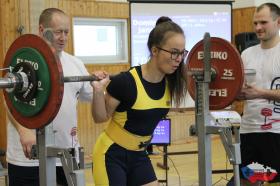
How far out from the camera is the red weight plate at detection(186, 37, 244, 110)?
254 centimetres

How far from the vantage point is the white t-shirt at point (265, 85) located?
3270 millimetres

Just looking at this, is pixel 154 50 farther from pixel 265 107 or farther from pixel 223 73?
pixel 265 107

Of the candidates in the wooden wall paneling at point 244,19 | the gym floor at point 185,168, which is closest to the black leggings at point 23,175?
the gym floor at point 185,168

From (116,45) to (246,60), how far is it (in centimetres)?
387

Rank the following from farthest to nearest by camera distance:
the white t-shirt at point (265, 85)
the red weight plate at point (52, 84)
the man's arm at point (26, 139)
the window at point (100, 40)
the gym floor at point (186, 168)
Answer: the window at point (100, 40) < the gym floor at point (186, 168) < the white t-shirt at point (265, 85) < the man's arm at point (26, 139) < the red weight plate at point (52, 84)

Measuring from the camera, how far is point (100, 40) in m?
6.89

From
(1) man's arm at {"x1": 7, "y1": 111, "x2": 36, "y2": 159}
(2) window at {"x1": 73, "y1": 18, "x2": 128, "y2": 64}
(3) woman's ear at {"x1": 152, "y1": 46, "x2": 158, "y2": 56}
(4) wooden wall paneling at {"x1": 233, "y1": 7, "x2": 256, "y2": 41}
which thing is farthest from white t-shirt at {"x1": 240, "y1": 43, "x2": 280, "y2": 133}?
(4) wooden wall paneling at {"x1": 233, "y1": 7, "x2": 256, "y2": 41}

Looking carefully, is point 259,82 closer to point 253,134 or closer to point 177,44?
point 253,134

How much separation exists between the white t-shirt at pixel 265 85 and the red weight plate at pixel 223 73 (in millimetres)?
808

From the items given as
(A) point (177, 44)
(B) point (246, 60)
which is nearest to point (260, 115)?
(B) point (246, 60)

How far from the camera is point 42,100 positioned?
1.87m

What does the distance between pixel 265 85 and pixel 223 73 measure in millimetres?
835

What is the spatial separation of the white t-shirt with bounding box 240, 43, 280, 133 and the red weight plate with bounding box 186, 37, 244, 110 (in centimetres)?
81

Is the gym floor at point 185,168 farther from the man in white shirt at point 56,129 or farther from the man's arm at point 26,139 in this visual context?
the man's arm at point 26,139
